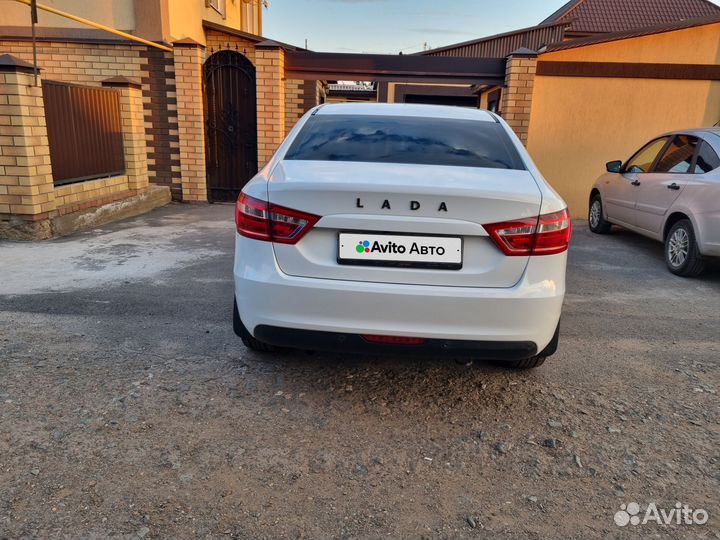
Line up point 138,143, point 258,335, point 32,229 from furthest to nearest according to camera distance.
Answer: point 138,143 < point 32,229 < point 258,335

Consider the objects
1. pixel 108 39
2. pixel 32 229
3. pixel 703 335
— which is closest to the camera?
pixel 703 335

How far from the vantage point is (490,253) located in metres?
2.58

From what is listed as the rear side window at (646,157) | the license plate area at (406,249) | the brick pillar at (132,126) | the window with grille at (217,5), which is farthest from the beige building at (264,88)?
the license plate area at (406,249)

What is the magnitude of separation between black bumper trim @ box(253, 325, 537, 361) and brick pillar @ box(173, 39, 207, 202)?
8473mm

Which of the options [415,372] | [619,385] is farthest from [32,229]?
[619,385]

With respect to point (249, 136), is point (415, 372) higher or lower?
lower

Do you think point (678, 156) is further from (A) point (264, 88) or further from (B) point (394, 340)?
(A) point (264, 88)

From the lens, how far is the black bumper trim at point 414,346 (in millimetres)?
2643

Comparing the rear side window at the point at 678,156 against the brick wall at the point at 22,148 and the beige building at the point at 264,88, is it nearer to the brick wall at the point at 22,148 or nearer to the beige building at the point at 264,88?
the beige building at the point at 264,88

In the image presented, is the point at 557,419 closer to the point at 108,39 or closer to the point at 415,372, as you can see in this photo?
the point at 415,372

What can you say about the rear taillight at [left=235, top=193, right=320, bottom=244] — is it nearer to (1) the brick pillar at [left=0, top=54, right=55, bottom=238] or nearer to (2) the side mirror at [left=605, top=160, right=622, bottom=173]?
(1) the brick pillar at [left=0, top=54, right=55, bottom=238]

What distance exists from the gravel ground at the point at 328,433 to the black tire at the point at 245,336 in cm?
11

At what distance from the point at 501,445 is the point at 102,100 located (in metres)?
8.26

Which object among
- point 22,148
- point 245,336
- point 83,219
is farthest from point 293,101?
point 245,336
